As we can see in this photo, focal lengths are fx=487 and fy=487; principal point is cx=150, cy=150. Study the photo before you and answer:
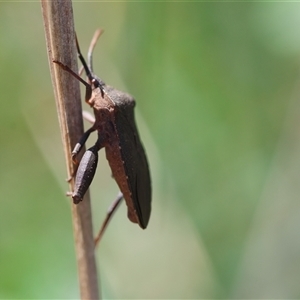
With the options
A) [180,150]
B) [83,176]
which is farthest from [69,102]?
[180,150]

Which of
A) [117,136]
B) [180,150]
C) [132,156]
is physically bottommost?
[180,150]

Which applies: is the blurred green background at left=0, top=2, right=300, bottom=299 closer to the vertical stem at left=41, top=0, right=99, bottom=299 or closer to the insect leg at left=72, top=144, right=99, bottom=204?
the vertical stem at left=41, top=0, right=99, bottom=299

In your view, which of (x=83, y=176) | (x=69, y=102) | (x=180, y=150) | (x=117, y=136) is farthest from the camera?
(x=180, y=150)

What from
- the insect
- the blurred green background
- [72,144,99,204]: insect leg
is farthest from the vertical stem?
the blurred green background

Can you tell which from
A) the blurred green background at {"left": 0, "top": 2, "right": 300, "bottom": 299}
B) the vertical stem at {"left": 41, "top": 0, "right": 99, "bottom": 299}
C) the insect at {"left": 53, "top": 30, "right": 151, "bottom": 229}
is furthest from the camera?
the blurred green background at {"left": 0, "top": 2, "right": 300, "bottom": 299}

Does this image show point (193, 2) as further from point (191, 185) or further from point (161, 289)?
point (161, 289)

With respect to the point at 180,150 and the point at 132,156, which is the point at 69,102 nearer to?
the point at 132,156
